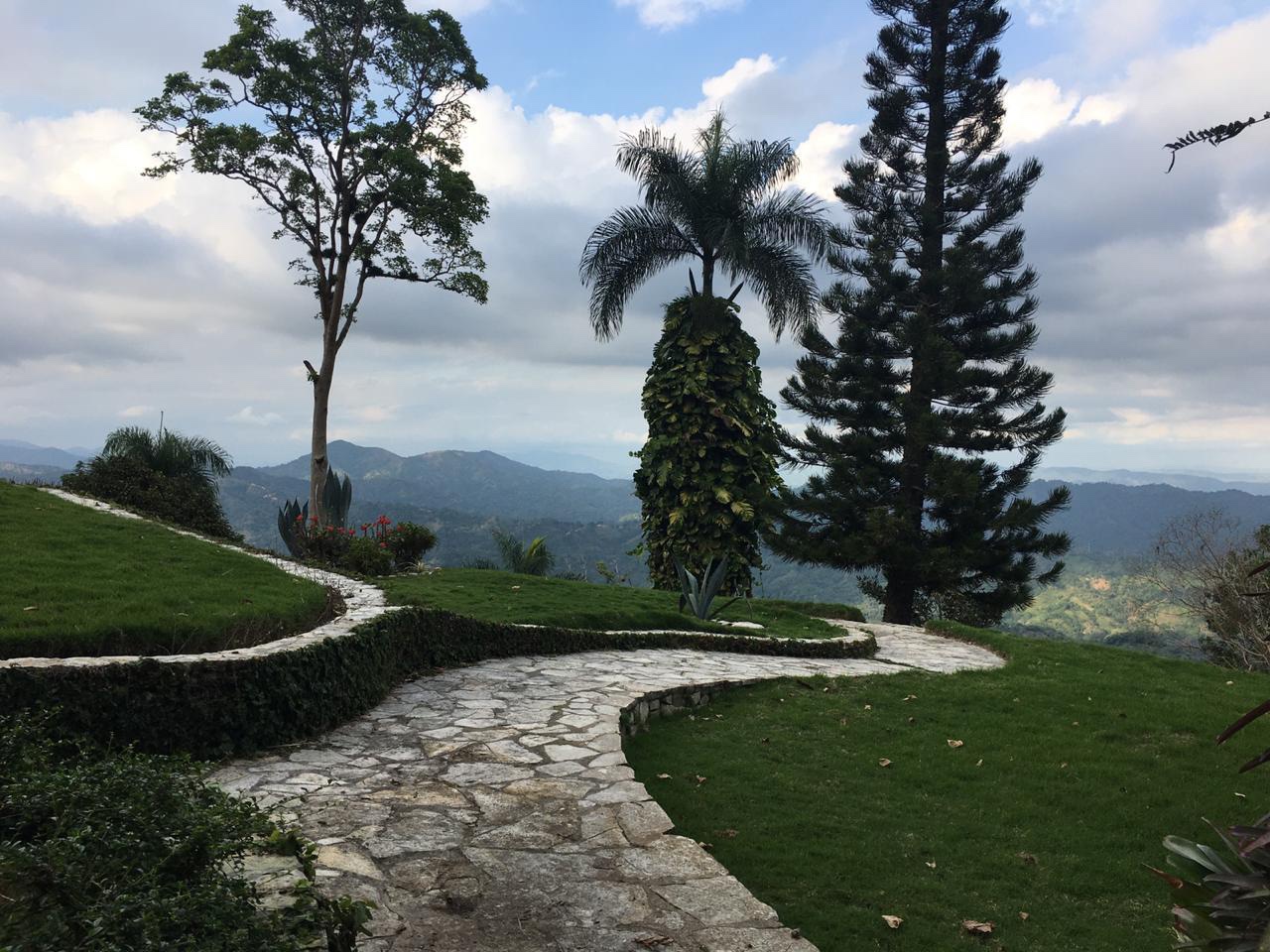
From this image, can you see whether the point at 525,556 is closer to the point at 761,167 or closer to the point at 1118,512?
the point at 761,167

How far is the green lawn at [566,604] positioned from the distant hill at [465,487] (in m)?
120

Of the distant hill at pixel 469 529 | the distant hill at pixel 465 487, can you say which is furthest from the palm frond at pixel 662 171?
the distant hill at pixel 465 487

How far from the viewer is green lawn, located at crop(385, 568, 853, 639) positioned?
9.06m

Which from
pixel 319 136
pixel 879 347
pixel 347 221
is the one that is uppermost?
pixel 319 136

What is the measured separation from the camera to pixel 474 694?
20.1 feet

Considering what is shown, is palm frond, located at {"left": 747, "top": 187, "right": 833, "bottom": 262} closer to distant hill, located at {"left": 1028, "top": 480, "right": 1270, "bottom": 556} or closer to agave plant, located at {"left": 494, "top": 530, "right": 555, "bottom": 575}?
agave plant, located at {"left": 494, "top": 530, "right": 555, "bottom": 575}

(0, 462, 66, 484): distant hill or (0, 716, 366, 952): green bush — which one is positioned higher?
(0, 462, 66, 484): distant hill

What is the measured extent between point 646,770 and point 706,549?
10067 mm

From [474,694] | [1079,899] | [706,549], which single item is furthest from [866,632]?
[1079,899]

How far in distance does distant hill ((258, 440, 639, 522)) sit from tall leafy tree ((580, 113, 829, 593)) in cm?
11645

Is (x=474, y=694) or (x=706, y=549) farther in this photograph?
(x=706, y=549)

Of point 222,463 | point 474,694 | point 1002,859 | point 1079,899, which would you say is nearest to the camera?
point 1079,899

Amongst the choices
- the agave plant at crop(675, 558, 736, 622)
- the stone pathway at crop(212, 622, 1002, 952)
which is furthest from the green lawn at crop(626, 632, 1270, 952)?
the agave plant at crop(675, 558, 736, 622)

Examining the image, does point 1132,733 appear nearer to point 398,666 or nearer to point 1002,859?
point 1002,859
